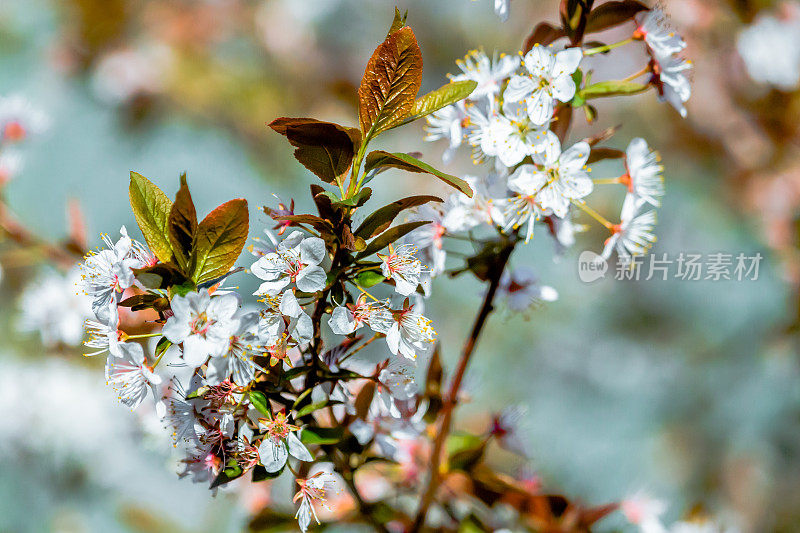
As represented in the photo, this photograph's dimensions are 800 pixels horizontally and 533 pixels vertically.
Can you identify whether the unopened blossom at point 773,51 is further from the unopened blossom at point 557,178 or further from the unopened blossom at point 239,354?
the unopened blossom at point 239,354

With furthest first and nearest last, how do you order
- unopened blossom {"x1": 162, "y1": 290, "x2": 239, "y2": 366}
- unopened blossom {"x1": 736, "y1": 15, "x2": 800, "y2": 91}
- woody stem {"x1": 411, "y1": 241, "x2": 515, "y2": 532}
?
unopened blossom {"x1": 736, "y1": 15, "x2": 800, "y2": 91}
woody stem {"x1": 411, "y1": 241, "x2": 515, "y2": 532}
unopened blossom {"x1": 162, "y1": 290, "x2": 239, "y2": 366}

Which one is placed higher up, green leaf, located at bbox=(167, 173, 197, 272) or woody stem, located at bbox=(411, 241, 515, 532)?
green leaf, located at bbox=(167, 173, 197, 272)

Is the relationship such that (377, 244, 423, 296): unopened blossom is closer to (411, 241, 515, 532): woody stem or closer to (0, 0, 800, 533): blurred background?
(411, 241, 515, 532): woody stem

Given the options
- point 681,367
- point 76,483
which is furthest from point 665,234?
point 76,483

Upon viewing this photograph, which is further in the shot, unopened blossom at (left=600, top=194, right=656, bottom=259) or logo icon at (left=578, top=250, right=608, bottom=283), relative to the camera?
logo icon at (left=578, top=250, right=608, bottom=283)

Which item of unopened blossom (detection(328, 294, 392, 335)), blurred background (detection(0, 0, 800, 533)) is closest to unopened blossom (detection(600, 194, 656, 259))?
unopened blossom (detection(328, 294, 392, 335))

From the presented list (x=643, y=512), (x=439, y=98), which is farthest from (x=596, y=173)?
(x=439, y=98)

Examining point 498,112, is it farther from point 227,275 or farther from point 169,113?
point 169,113
